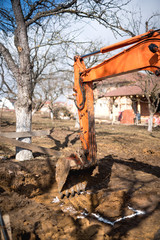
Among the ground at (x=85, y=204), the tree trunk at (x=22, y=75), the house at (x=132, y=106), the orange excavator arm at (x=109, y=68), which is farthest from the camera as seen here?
the house at (x=132, y=106)

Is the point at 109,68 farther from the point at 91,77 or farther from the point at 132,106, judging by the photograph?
the point at 132,106

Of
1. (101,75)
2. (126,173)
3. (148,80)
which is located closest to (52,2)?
(101,75)

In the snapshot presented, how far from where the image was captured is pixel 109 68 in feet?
12.8

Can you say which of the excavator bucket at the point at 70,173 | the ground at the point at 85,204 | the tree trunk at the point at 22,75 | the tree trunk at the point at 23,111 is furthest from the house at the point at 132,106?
the excavator bucket at the point at 70,173

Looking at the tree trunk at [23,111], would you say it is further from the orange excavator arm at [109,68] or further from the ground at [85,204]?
the orange excavator arm at [109,68]

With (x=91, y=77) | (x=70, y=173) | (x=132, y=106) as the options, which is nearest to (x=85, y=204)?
(x=70, y=173)

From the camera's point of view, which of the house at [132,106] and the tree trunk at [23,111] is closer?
the tree trunk at [23,111]

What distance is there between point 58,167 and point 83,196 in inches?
35.0

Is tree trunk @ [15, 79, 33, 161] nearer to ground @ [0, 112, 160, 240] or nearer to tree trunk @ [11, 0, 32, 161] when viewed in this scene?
tree trunk @ [11, 0, 32, 161]

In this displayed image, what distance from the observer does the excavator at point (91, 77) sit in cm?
329

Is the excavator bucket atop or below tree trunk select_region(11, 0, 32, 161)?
below

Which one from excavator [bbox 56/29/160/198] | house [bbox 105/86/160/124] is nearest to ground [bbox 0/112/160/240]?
excavator [bbox 56/29/160/198]

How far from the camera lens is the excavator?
3.29m

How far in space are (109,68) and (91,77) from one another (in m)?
0.49
